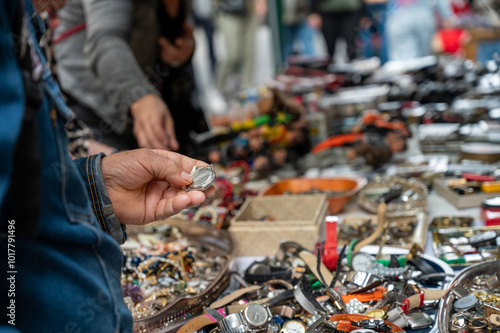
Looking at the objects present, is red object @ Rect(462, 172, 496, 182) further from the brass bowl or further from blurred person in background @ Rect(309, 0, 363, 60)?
blurred person in background @ Rect(309, 0, 363, 60)

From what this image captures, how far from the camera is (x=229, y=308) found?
112 cm

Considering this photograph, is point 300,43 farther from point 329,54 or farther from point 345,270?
point 345,270

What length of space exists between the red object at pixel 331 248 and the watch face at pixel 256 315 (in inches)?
10.9

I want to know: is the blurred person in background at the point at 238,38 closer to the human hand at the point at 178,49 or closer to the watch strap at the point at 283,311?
the human hand at the point at 178,49

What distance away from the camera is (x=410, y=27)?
6.70 m

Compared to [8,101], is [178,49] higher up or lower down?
lower down

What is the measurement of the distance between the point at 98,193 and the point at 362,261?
71cm

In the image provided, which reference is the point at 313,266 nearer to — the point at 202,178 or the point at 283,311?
the point at 283,311

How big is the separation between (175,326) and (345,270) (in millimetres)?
439

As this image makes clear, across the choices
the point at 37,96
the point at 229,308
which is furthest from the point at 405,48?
the point at 37,96

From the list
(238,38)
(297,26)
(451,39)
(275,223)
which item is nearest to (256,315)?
(275,223)

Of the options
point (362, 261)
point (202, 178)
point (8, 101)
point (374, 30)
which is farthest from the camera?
point (374, 30)

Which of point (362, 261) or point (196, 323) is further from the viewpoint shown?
point (362, 261)

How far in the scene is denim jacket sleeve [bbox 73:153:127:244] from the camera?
33.4 inches
